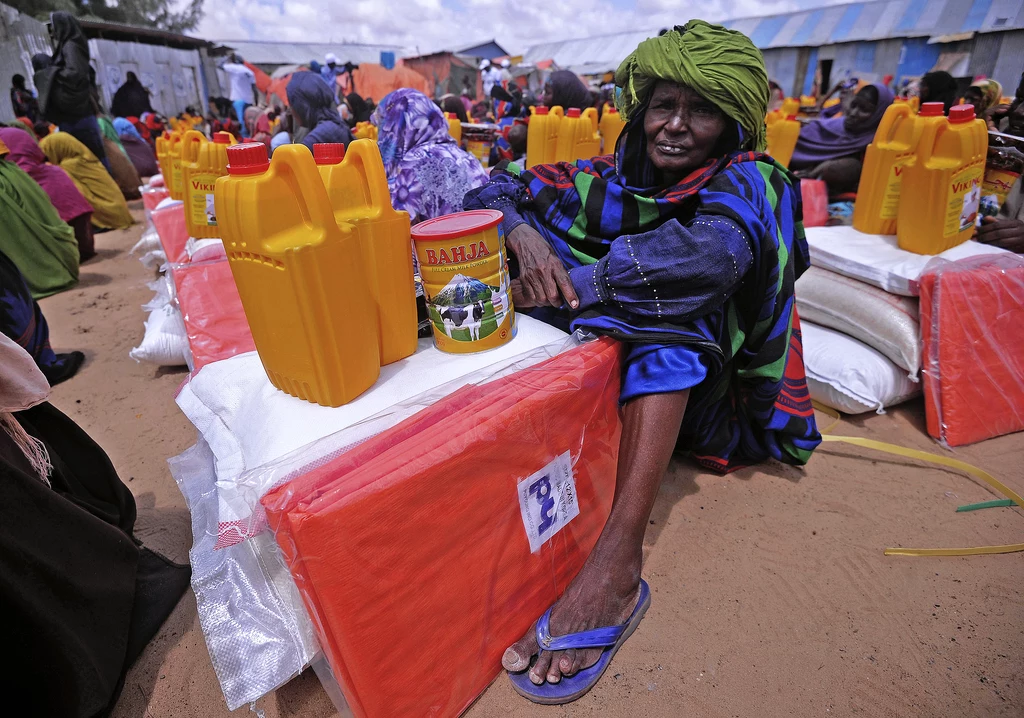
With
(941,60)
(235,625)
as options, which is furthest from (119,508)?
(941,60)

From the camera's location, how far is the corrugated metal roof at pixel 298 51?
72.8ft

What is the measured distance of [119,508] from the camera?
5.66 feet

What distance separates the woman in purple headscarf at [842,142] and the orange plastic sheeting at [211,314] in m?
3.74

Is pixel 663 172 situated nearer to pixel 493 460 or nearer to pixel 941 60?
pixel 493 460

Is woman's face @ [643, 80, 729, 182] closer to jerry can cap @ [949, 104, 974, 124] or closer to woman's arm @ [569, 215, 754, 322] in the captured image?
woman's arm @ [569, 215, 754, 322]

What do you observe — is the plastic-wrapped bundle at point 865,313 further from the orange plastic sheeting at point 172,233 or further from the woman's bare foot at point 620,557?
the orange plastic sheeting at point 172,233

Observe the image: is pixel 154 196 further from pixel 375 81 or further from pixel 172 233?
pixel 375 81

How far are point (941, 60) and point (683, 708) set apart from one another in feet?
62.6

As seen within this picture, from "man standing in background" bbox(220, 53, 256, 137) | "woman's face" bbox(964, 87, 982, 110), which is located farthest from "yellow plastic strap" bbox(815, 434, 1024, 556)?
"man standing in background" bbox(220, 53, 256, 137)

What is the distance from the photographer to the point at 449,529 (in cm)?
107

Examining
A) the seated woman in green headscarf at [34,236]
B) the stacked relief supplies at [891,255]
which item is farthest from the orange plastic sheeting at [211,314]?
the seated woman in green headscarf at [34,236]

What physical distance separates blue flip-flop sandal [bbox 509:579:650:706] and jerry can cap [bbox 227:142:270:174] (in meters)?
1.16

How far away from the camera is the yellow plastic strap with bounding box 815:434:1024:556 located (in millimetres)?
1633

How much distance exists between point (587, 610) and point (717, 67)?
4.79 feet
